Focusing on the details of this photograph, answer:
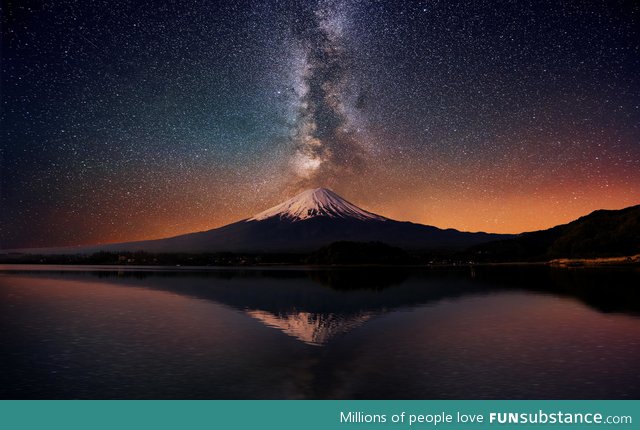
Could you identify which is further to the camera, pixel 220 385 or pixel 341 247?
pixel 341 247

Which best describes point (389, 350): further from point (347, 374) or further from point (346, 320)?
point (346, 320)

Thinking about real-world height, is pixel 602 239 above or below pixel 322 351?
above

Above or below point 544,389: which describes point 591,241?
above

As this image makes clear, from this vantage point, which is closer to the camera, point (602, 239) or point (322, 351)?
point (322, 351)

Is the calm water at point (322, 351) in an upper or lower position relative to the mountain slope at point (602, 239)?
lower

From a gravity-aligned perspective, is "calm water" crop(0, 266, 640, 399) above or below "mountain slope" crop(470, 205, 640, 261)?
below

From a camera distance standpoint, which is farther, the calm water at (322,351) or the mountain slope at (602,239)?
the mountain slope at (602,239)

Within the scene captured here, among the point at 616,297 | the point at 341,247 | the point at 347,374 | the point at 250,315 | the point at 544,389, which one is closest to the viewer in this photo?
the point at 544,389

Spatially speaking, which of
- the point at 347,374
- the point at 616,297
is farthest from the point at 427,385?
the point at 616,297
